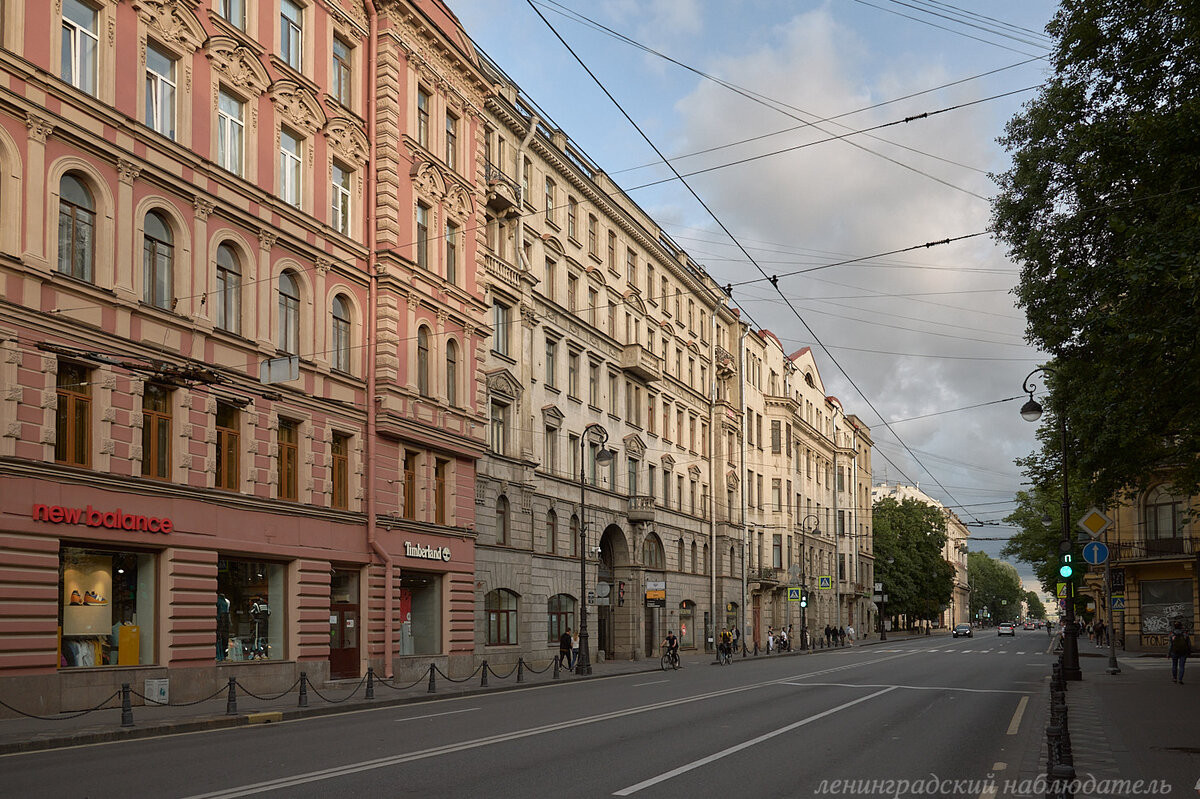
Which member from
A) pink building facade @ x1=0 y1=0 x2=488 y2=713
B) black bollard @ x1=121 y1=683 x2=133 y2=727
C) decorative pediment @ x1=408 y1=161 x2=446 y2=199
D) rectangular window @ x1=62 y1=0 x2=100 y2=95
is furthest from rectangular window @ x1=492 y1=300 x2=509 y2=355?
black bollard @ x1=121 y1=683 x2=133 y2=727

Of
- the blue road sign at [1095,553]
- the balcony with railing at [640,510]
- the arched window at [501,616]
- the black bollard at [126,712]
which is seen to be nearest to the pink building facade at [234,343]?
the arched window at [501,616]

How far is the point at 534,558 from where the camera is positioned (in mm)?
42031

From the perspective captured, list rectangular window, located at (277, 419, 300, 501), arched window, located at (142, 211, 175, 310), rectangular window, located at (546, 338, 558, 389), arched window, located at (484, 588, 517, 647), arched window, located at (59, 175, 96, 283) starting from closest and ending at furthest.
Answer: arched window, located at (59, 175, 96, 283) < arched window, located at (142, 211, 175, 310) < rectangular window, located at (277, 419, 300, 501) < arched window, located at (484, 588, 517, 647) < rectangular window, located at (546, 338, 558, 389)

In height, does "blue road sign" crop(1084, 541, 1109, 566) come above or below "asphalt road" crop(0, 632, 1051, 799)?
above

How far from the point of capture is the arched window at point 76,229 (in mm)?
22562

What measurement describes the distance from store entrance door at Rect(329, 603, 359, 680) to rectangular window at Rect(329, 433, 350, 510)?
275 centimetres

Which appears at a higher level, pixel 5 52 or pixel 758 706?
pixel 5 52

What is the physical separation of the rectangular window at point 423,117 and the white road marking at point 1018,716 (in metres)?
22.9

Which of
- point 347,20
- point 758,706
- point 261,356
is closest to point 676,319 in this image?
point 347,20

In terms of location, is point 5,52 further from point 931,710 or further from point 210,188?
point 931,710

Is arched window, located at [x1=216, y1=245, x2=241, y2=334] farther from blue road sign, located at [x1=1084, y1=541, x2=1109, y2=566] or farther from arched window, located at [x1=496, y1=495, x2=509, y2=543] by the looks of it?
blue road sign, located at [x1=1084, y1=541, x2=1109, y2=566]

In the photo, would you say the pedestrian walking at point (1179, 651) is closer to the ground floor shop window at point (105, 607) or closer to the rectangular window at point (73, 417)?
the ground floor shop window at point (105, 607)

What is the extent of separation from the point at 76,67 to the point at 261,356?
302 inches

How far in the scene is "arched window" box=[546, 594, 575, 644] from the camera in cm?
4341
